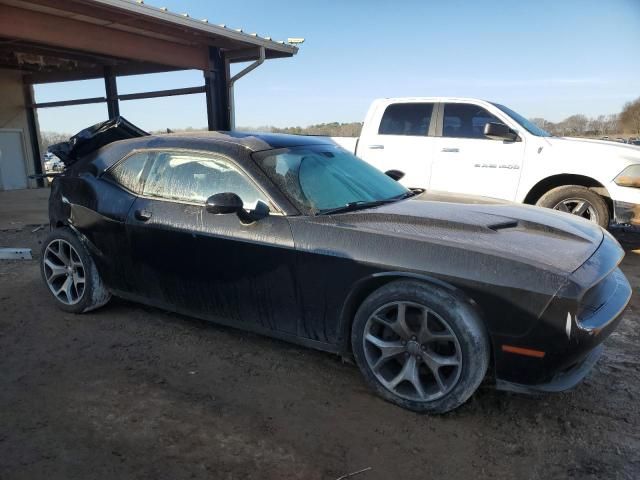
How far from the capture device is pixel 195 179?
11.7 feet

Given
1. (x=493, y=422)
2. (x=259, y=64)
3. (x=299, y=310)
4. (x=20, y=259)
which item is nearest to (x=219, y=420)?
(x=299, y=310)

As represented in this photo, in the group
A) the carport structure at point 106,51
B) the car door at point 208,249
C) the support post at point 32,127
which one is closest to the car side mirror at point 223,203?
the car door at point 208,249

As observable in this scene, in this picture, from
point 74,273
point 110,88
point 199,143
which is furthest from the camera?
point 110,88

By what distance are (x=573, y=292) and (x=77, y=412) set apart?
2.74 m

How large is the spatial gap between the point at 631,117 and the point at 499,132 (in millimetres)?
32246

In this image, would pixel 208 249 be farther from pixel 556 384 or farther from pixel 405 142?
pixel 405 142

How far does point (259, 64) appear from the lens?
35.7ft

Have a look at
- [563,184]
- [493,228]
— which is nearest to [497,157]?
[563,184]

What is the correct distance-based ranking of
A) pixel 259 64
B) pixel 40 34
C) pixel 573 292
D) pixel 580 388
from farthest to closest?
pixel 259 64, pixel 40 34, pixel 580 388, pixel 573 292

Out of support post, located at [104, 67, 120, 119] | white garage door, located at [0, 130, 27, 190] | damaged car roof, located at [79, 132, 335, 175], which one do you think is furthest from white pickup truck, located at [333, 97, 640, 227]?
Result: white garage door, located at [0, 130, 27, 190]

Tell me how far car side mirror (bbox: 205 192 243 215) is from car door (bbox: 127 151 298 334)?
17 cm

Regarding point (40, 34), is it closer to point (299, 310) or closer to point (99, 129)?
point (99, 129)

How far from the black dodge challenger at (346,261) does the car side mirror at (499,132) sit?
2573 millimetres

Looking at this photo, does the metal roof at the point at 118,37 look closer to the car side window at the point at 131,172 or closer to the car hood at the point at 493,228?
the car side window at the point at 131,172
